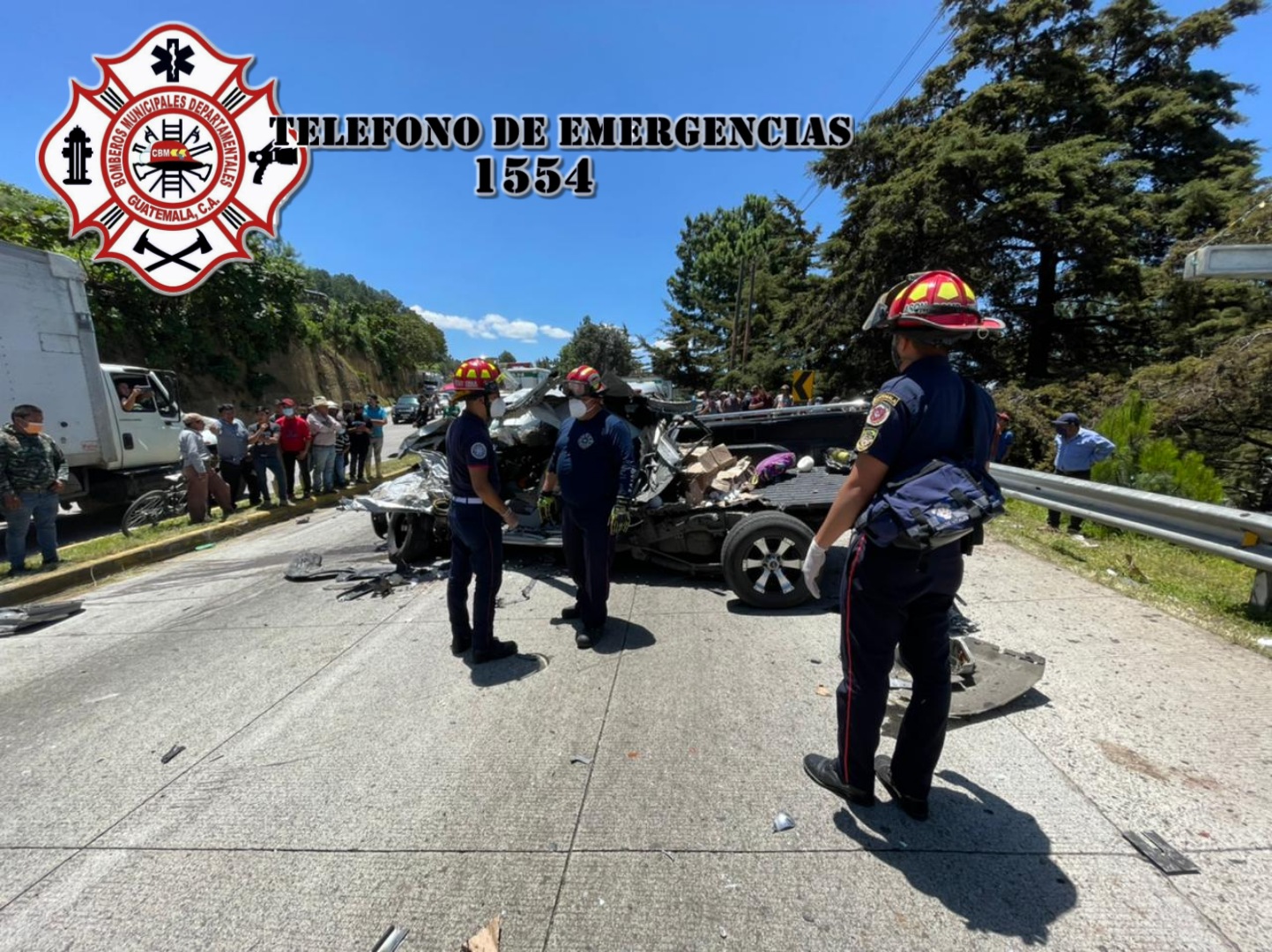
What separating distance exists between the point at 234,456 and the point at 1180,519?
455 inches

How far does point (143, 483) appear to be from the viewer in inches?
354

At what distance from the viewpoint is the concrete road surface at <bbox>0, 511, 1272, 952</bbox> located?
6.12 feet

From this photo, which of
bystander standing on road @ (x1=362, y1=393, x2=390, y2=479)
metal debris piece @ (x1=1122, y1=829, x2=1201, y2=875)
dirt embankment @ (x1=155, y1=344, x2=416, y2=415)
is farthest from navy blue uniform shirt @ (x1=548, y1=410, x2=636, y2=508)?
dirt embankment @ (x1=155, y1=344, x2=416, y2=415)

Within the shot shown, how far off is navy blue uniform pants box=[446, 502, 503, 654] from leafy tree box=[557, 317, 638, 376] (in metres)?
49.5

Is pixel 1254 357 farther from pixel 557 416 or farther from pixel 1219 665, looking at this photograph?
pixel 557 416

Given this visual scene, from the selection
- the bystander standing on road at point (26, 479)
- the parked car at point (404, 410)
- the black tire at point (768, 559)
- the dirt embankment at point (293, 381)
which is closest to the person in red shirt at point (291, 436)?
the bystander standing on road at point (26, 479)

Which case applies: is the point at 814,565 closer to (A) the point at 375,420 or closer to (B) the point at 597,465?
(B) the point at 597,465

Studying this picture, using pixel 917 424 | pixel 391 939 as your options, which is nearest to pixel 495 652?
pixel 391 939

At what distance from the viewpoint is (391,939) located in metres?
1.83

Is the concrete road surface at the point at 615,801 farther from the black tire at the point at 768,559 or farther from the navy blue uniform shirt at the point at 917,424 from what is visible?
the navy blue uniform shirt at the point at 917,424

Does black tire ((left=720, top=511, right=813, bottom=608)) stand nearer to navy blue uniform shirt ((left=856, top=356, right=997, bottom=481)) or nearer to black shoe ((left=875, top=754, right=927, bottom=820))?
black shoe ((left=875, top=754, right=927, bottom=820))

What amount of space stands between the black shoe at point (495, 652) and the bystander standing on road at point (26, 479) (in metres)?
5.76

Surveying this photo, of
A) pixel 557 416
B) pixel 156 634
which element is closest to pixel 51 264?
pixel 156 634

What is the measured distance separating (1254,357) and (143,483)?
53.3ft
